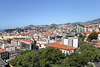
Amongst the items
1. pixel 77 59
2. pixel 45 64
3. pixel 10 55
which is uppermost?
pixel 77 59

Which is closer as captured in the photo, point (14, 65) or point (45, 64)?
point (45, 64)

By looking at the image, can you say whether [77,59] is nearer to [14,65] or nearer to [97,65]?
[97,65]

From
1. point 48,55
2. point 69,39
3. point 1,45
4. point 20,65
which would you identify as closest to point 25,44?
point 1,45

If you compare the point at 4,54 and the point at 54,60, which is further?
the point at 4,54

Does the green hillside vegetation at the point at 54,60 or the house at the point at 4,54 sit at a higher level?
the green hillside vegetation at the point at 54,60

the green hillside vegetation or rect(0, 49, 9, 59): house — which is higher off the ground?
the green hillside vegetation

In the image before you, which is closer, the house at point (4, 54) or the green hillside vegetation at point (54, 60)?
the green hillside vegetation at point (54, 60)

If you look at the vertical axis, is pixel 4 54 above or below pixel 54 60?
below

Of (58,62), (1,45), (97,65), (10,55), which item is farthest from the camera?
(1,45)

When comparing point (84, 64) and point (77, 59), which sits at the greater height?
point (77, 59)

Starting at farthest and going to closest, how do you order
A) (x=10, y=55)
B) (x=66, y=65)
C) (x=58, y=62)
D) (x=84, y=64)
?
(x=10, y=55) < (x=58, y=62) < (x=84, y=64) < (x=66, y=65)

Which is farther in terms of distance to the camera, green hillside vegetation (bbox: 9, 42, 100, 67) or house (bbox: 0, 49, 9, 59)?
house (bbox: 0, 49, 9, 59)
